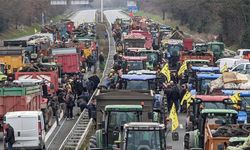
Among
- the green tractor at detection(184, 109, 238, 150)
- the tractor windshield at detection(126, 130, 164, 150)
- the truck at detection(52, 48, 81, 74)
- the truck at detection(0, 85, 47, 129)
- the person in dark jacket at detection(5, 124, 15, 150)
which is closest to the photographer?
the tractor windshield at detection(126, 130, 164, 150)

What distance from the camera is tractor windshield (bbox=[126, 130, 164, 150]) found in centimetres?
1862

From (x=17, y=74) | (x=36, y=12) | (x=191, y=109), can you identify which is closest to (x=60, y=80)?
(x=17, y=74)

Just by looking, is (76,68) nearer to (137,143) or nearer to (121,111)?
(121,111)

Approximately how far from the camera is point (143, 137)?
18.7 meters

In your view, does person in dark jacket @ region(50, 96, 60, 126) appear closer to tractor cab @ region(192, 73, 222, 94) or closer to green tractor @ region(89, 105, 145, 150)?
tractor cab @ region(192, 73, 222, 94)

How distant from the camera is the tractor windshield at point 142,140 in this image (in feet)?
61.1

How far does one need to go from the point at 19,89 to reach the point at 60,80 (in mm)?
13227

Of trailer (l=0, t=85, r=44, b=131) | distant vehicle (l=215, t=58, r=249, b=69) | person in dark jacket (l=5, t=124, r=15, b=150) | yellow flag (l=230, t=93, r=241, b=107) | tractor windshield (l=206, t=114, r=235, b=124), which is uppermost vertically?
tractor windshield (l=206, t=114, r=235, b=124)

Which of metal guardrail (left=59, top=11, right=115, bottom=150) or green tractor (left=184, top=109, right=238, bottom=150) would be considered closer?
green tractor (left=184, top=109, right=238, bottom=150)

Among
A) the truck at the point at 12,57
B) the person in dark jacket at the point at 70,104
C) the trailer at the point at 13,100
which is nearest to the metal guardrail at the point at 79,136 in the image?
the person in dark jacket at the point at 70,104

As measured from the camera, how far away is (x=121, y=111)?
21797 millimetres

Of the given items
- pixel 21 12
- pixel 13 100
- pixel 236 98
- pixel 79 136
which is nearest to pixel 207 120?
pixel 236 98

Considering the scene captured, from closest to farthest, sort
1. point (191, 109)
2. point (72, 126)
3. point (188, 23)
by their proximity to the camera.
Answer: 1. point (191, 109)
2. point (72, 126)
3. point (188, 23)

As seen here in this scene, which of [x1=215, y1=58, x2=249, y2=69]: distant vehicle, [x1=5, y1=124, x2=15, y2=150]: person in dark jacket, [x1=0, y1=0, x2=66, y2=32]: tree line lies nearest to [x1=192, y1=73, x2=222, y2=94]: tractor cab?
[x1=5, y1=124, x2=15, y2=150]: person in dark jacket
